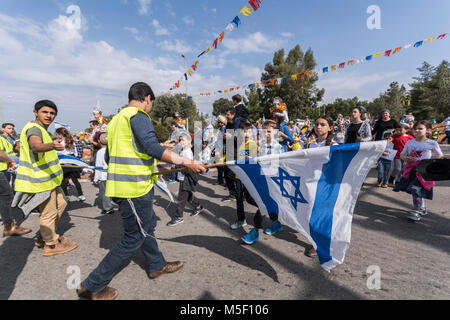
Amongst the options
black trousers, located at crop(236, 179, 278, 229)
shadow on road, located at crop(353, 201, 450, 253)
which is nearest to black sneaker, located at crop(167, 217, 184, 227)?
black trousers, located at crop(236, 179, 278, 229)

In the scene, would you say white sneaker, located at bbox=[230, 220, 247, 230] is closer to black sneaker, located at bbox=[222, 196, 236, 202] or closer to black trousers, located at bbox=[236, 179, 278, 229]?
black trousers, located at bbox=[236, 179, 278, 229]

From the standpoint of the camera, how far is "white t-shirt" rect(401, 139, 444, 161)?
3.79 meters

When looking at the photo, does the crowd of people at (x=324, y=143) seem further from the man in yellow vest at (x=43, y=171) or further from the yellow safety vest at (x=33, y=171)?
the yellow safety vest at (x=33, y=171)

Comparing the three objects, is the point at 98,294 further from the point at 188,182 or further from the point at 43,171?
the point at 188,182

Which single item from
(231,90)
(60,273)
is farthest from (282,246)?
(231,90)

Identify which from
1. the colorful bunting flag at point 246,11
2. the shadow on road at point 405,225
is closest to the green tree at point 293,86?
the colorful bunting flag at point 246,11

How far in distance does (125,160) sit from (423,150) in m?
4.49

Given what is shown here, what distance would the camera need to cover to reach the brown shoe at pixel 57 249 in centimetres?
309

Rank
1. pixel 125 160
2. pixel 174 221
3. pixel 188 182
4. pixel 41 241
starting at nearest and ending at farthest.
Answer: pixel 125 160, pixel 41 241, pixel 174 221, pixel 188 182

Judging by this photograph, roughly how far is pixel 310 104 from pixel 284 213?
36.0m

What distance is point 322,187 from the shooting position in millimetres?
2213

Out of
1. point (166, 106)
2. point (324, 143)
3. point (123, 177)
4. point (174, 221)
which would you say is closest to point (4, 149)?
point (174, 221)

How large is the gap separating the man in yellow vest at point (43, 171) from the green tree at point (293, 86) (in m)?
30.2

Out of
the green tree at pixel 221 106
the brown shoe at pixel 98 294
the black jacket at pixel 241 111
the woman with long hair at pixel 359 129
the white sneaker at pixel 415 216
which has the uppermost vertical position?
the green tree at pixel 221 106
